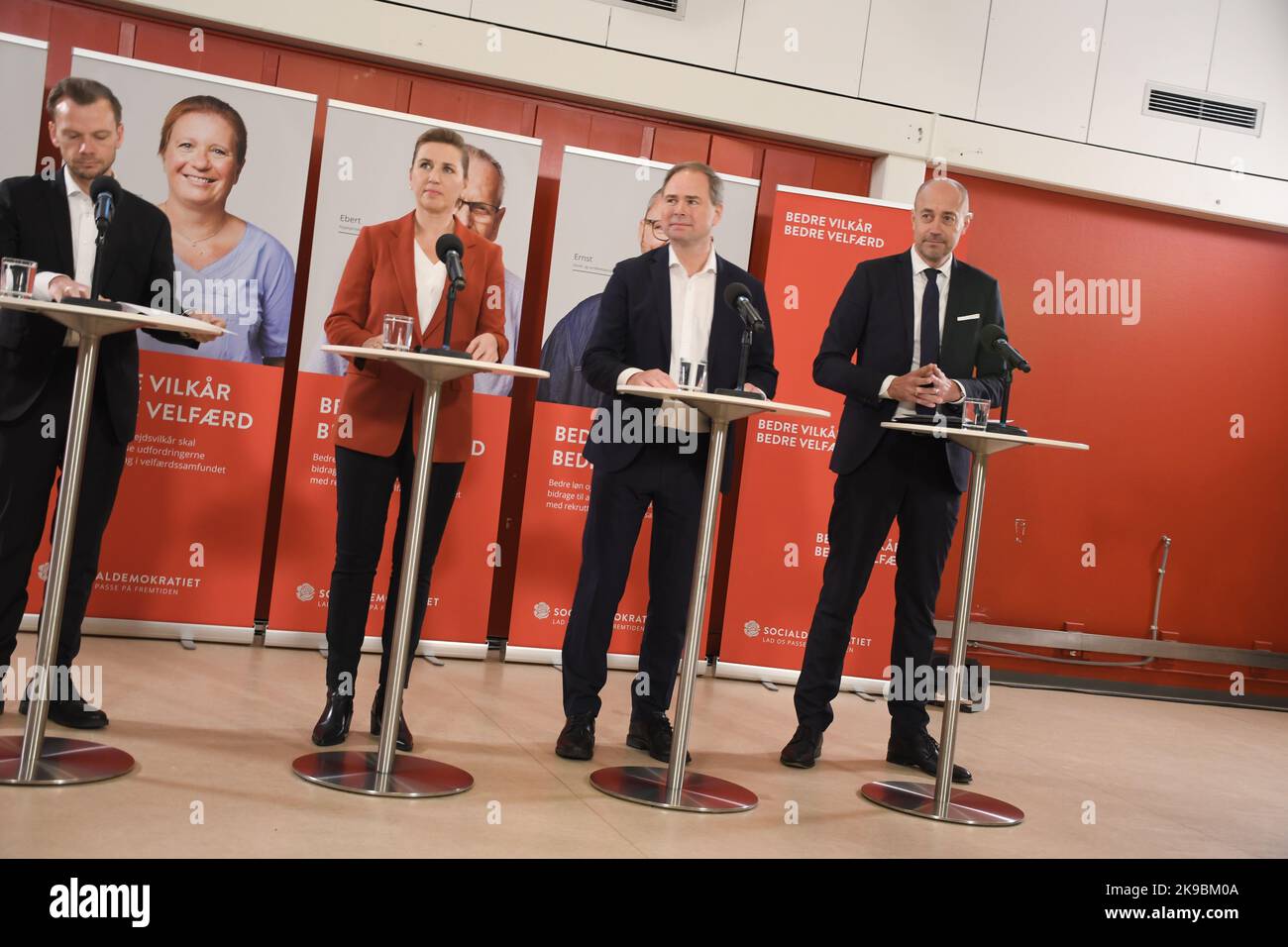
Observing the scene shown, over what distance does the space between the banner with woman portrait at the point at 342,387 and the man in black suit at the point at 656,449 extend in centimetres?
164

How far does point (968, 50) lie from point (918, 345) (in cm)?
311

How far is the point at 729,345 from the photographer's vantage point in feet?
12.3

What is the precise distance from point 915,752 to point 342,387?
286cm

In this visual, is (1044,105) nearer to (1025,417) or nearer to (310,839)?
(1025,417)

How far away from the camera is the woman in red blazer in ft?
11.0

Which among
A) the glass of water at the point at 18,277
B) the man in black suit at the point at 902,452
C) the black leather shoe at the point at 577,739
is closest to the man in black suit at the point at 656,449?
the black leather shoe at the point at 577,739

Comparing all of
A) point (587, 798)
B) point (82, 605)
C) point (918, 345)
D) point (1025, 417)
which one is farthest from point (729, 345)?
point (1025, 417)

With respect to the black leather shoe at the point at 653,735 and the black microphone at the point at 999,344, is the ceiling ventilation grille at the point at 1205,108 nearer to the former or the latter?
the black microphone at the point at 999,344

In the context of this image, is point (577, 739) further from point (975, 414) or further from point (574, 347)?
point (574, 347)

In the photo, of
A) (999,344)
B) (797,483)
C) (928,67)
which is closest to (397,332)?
(999,344)

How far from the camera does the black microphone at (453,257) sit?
295 centimetres

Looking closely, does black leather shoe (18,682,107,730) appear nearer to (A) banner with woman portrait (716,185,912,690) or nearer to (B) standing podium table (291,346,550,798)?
(B) standing podium table (291,346,550,798)

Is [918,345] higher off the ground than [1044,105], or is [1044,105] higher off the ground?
[1044,105]

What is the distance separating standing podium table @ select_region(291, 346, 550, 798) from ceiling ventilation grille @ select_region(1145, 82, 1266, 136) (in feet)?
17.2
